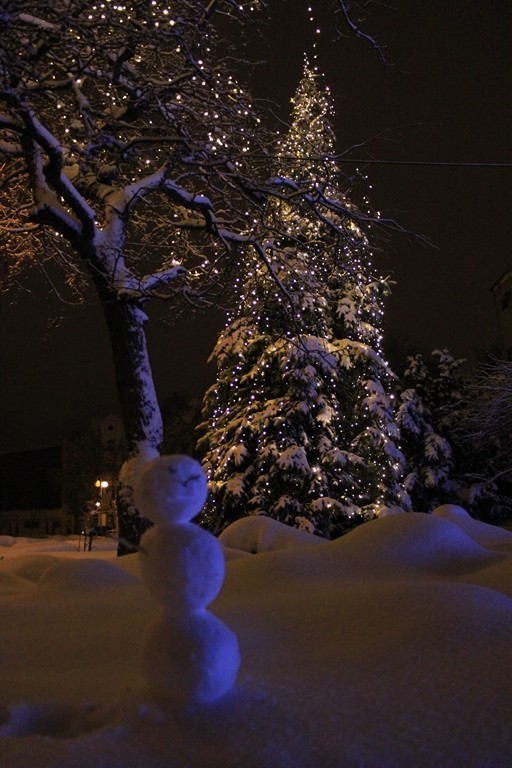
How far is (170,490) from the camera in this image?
7.88 ft

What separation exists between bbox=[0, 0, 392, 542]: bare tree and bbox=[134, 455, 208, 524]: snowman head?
473 cm

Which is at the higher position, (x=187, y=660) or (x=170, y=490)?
(x=170, y=490)

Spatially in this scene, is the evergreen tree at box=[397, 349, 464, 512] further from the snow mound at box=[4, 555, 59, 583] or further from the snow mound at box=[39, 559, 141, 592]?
the snow mound at box=[39, 559, 141, 592]

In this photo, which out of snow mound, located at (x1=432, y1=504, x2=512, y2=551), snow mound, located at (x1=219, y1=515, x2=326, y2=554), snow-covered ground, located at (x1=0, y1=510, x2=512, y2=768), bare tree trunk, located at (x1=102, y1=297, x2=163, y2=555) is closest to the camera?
snow-covered ground, located at (x1=0, y1=510, x2=512, y2=768)

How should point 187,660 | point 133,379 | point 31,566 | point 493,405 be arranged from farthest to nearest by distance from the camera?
point 493,405 → point 133,379 → point 31,566 → point 187,660

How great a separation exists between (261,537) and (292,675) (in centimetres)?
446

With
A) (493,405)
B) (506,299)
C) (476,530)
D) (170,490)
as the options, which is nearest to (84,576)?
(170,490)

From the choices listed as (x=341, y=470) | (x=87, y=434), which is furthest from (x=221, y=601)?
(x=87, y=434)

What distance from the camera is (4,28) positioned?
17.0ft

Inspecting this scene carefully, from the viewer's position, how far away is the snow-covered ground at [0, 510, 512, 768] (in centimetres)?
217

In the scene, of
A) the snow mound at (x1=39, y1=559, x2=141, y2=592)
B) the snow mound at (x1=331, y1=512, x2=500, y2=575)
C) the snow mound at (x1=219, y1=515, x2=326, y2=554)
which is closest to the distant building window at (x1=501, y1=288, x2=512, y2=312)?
the snow mound at (x1=219, y1=515, x2=326, y2=554)

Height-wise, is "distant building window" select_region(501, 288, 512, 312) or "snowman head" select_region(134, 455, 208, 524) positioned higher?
"distant building window" select_region(501, 288, 512, 312)

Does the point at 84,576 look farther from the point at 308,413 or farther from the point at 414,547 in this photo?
the point at 308,413

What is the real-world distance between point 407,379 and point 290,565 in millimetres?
22821
